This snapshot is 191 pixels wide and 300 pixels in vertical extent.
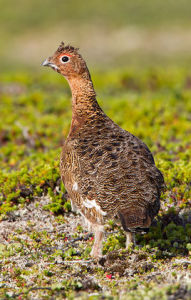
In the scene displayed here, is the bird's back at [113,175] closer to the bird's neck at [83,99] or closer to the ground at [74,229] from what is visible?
the bird's neck at [83,99]

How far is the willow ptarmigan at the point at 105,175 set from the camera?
479 centimetres

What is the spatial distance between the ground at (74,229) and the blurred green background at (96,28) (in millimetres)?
27403

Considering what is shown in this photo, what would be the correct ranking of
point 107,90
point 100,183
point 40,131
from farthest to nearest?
point 107,90 < point 40,131 < point 100,183

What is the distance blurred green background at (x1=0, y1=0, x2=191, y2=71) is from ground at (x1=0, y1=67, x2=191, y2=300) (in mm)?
27403

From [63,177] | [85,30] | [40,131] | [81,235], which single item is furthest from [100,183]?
[85,30]

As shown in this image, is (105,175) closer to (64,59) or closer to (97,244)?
(97,244)

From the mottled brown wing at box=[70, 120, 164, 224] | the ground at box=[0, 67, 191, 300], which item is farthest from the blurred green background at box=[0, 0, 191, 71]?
the mottled brown wing at box=[70, 120, 164, 224]

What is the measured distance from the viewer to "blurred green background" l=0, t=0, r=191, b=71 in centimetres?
4459

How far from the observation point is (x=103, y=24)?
A: 179 ft

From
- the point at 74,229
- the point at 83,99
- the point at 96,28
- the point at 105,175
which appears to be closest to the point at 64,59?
the point at 83,99

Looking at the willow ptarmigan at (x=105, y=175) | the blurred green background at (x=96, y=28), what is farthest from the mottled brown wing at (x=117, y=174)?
the blurred green background at (x=96, y=28)

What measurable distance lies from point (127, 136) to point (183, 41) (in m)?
42.8

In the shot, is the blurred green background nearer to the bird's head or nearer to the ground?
the ground

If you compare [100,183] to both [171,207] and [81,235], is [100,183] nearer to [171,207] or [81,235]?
[81,235]
